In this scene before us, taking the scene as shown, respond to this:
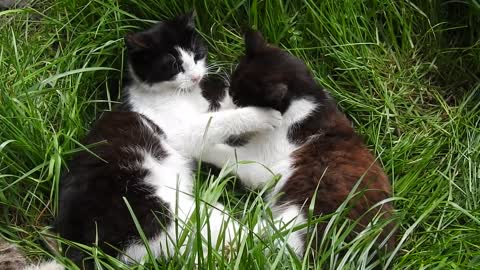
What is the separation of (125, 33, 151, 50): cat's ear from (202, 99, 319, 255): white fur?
58 cm

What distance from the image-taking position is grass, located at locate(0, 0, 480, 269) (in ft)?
9.62

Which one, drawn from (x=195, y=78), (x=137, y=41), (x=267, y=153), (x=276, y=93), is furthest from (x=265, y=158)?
(x=137, y=41)

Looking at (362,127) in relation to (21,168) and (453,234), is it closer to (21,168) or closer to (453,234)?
(453,234)

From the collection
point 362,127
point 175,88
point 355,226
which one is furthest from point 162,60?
point 355,226

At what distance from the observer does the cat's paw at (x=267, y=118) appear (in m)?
3.06

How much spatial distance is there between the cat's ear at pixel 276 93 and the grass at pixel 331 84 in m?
0.46

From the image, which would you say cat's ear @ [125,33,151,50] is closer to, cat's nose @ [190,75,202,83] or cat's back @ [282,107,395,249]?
cat's nose @ [190,75,202,83]

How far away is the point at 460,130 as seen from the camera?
10.9ft

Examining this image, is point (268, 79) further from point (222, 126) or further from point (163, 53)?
point (163, 53)

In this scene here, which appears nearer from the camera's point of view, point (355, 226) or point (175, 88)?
point (355, 226)

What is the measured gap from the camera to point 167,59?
326 centimetres

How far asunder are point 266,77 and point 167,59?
52 centimetres

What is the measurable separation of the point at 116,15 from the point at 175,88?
50cm

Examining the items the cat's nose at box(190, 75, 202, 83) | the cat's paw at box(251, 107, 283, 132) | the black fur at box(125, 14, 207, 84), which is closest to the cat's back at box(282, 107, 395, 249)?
the cat's paw at box(251, 107, 283, 132)
